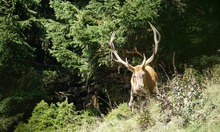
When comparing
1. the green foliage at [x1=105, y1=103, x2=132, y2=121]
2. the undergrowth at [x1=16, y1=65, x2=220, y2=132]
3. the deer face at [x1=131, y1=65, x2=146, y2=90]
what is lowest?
the green foliage at [x1=105, y1=103, x2=132, y2=121]

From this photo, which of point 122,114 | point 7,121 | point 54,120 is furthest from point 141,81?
point 7,121

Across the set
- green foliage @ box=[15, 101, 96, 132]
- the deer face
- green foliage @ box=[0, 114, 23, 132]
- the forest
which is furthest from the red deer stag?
green foliage @ box=[0, 114, 23, 132]

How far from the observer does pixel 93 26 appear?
1159cm

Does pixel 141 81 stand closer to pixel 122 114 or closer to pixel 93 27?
pixel 122 114

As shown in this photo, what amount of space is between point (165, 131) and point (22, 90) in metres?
7.19

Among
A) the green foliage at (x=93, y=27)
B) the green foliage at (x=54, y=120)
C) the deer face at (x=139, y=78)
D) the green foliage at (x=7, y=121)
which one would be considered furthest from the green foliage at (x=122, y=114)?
the green foliage at (x=7, y=121)

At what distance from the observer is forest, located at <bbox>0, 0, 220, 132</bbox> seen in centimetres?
1098

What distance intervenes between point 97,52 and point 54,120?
2200mm

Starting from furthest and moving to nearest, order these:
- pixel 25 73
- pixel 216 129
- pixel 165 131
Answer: pixel 25 73 → pixel 165 131 → pixel 216 129

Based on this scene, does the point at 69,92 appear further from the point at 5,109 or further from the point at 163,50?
the point at 163,50

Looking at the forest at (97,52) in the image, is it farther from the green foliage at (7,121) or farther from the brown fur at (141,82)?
the brown fur at (141,82)

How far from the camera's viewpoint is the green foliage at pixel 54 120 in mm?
11180

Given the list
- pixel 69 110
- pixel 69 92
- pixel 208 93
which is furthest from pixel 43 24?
pixel 208 93

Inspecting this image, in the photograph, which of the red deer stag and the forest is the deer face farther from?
the forest
